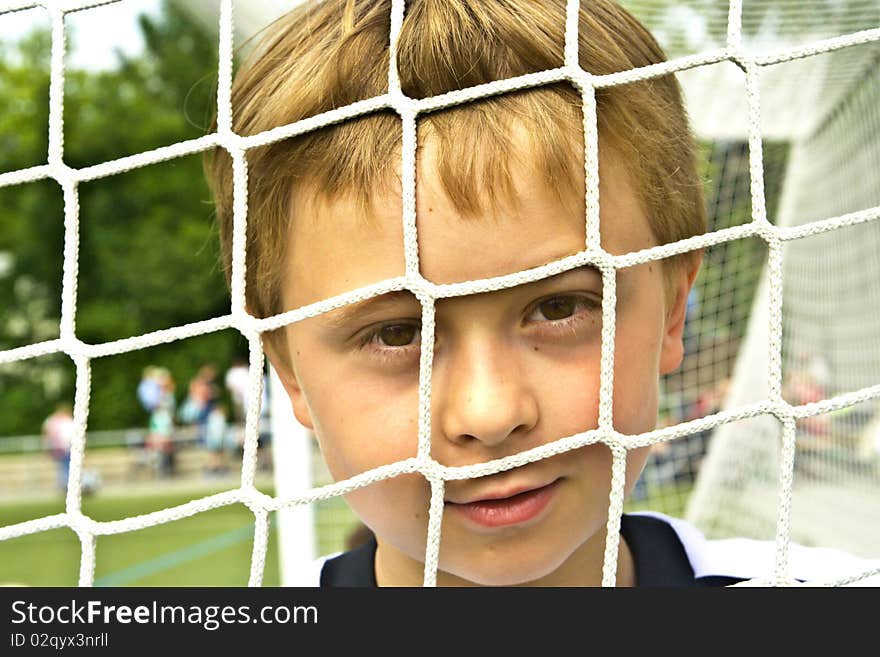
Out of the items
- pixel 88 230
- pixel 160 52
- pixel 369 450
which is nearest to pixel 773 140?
pixel 369 450

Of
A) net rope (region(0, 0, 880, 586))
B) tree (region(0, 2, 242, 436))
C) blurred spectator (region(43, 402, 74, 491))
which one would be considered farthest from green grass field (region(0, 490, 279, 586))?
tree (region(0, 2, 242, 436))

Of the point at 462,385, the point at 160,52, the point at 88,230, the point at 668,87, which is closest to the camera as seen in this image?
the point at 462,385

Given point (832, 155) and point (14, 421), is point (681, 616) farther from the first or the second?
point (14, 421)

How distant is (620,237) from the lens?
2.58ft

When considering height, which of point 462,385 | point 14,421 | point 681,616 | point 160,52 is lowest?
point 681,616

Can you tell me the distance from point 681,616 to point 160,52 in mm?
12887

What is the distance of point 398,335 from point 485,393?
11 centimetres

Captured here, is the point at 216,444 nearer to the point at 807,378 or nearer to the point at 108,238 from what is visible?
the point at 108,238

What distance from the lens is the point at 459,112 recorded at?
0.76m

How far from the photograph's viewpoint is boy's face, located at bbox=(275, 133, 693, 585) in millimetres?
729

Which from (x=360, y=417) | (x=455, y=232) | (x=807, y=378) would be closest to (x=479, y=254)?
(x=455, y=232)

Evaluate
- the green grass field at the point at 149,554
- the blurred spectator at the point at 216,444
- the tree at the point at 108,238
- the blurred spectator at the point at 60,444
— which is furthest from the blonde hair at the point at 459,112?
the tree at the point at 108,238

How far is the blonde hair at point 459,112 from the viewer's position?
75 cm

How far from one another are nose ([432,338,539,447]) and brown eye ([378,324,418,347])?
0.16ft
